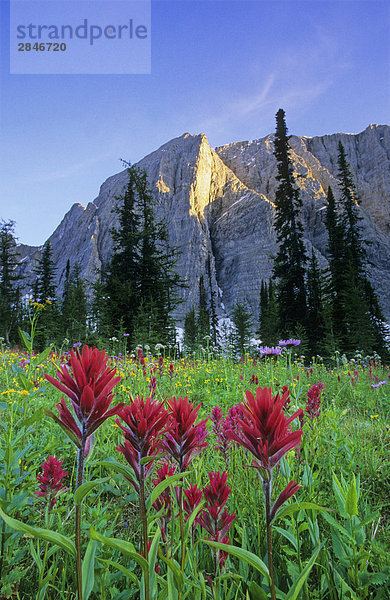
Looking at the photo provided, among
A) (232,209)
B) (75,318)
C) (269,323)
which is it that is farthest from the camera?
(232,209)

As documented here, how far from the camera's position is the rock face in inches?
3245

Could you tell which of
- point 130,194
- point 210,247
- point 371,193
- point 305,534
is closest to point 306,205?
point 371,193

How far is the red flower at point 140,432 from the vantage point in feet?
2.41

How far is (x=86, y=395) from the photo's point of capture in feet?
2.26

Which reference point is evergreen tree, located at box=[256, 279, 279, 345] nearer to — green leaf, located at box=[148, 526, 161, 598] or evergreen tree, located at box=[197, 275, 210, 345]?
evergreen tree, located at box=[197, 275, 210, 345]

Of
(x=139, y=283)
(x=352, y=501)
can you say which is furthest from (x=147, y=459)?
(x=139, y=283)

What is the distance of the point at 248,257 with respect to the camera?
84.8 m

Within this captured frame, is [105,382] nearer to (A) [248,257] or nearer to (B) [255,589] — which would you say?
(B) [255,589]

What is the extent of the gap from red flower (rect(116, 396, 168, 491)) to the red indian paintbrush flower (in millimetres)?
62

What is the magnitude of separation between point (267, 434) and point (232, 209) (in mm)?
99035

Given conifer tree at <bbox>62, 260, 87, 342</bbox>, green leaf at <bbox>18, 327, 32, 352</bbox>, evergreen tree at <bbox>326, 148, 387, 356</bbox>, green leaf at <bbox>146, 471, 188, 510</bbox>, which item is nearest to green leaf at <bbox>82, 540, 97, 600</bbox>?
green leaf at <bbox>146, 471, 188, 510</bbox>

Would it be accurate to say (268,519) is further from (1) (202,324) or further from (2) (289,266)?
(1) (202,324)

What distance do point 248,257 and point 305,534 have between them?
85625mm

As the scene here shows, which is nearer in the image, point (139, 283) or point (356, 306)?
point (356, 306)
